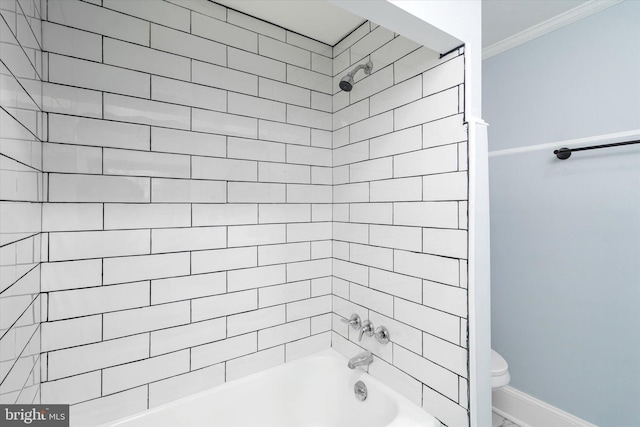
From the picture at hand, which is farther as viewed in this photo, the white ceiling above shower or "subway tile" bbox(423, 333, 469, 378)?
the white ceiling above shower

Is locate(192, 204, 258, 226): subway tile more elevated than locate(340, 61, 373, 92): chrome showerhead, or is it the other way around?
locate(340, 61, 373, 92): chrome showerhead

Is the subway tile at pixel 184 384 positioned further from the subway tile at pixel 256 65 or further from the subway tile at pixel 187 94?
the subway tile at pixel 256 65

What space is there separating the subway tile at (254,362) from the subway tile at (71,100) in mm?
1236

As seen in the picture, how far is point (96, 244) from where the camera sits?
111cm

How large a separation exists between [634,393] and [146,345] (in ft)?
7.84

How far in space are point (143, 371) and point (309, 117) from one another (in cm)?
145

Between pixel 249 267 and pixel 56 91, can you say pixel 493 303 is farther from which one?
pixel 56 91

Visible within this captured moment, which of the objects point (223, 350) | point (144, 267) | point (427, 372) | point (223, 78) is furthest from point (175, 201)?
point (427, 372)

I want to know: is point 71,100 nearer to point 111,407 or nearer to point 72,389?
point 72,389

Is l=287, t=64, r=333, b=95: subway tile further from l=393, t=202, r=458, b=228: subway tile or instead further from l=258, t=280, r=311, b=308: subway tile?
l=258, t=280, r=311, b=308: subway tile

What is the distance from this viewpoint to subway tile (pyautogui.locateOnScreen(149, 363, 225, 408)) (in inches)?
48.6

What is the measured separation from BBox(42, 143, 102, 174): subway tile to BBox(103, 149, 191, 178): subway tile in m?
0.03

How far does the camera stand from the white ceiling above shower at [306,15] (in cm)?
138

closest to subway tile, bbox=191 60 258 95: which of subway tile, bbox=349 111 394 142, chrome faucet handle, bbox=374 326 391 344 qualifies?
subway tile, bbox=349 111 394 142
